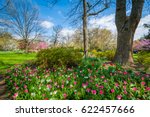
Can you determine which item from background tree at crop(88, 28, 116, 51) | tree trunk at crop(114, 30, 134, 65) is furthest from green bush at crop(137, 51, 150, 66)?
background tree at crop(88, 28, 116, 51)

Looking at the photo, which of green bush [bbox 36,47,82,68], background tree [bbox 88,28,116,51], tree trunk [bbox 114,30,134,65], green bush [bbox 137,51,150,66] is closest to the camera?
green bush [bbox 36,47,82,68]

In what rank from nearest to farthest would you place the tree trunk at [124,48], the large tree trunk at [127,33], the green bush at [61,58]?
the green bush at [61,58] → the large tree trunk at [127,33] → the tree trunk at [124,48]

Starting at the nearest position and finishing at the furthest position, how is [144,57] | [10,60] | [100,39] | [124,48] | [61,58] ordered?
[61,58] → [124,48] → [144,57] → [10,60] → [100,39]

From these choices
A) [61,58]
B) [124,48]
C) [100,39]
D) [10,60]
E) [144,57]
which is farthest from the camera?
[100,39]

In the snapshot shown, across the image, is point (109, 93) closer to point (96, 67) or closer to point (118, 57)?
point (96, 67)

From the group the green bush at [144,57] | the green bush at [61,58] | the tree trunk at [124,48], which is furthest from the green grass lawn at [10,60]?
the green bush at [144,57]

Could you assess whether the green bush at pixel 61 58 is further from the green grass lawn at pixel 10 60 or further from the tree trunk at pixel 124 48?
the green grass lawn at pixel 10 60

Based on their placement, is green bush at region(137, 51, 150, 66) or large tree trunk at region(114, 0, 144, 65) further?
large tree trunk at region(114, 0, 144, 65)

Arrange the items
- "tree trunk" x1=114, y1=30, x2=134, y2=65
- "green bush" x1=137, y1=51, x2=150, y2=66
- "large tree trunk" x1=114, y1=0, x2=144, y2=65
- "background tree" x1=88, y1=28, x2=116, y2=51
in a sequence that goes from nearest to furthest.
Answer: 1. "green bush" x1=137, y1=51, x2=150, y2=66
2. "large tree trunk" x1=114, y1=0, x2=144, y2=65
3. "tree trunk" x1=114, y1=30, x2=134, y2=65
4. "background tree" x1=88, y1=28, x2=116, y2=51

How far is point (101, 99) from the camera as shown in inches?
130

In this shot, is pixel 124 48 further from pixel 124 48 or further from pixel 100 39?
pixel 100 39

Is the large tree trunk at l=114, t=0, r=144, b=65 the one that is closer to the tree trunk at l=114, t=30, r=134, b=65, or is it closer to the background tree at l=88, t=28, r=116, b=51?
the tree trunk at l=114, t=30, r=134, b=65

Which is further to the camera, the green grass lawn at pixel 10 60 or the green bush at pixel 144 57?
the green grass lawn at pixel 10 60

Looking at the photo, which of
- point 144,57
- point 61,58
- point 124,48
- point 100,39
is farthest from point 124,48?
point 100,39
